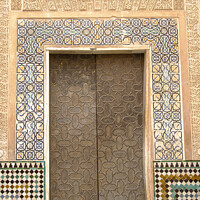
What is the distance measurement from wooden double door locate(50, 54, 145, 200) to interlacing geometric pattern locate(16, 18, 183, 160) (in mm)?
242

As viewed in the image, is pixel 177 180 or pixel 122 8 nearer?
Answer: pixel 177 180

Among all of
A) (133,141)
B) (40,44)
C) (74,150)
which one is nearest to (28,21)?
(40,44)

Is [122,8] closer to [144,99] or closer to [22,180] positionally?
[144,99]

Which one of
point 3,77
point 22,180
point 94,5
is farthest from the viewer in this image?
point 94,5

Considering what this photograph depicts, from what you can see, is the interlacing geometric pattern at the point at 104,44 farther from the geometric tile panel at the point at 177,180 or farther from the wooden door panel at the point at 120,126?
the wooden door panel at the point at 120,126

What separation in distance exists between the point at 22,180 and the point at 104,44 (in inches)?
68.6

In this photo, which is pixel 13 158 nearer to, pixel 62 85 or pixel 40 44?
pixel 62 85

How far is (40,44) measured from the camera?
4215 mm

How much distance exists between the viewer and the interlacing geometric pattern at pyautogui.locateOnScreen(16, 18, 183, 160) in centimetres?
410

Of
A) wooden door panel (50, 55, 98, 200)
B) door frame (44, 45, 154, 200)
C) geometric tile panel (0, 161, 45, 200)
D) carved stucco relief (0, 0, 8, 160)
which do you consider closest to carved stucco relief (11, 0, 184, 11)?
carved stucco relief (0, 0, 8, 160)

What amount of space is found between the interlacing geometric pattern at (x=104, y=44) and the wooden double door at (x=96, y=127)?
0.24 m

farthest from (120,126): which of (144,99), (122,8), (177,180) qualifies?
(122,8)

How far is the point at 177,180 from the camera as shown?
405cm

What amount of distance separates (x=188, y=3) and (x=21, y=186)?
278cm
